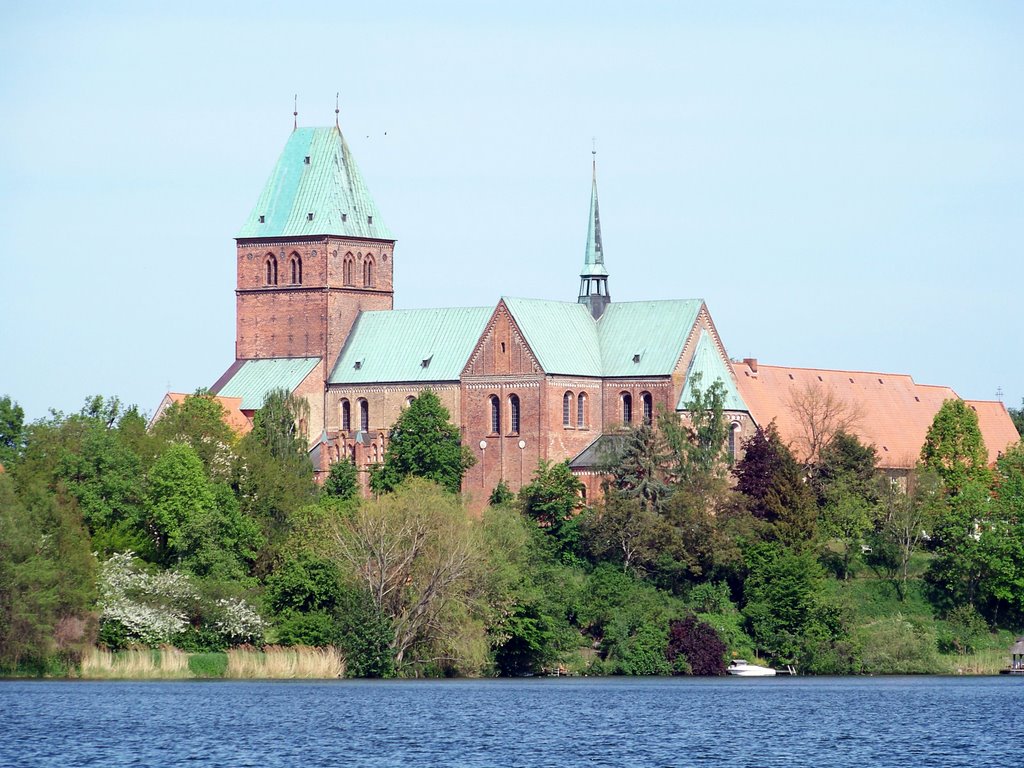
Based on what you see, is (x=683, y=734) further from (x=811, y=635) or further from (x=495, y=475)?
(x=495, y=475)

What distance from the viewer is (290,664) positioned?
78.5m

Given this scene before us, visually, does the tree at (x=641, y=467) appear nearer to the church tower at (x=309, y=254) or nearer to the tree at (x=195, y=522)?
the tree at (x=195, y=522)

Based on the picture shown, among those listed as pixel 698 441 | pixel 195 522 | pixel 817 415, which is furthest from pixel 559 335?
pixel 195 522

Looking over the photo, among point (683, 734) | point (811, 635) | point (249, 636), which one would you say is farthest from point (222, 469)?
point (683, 734)

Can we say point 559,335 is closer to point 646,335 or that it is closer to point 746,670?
point 646,335

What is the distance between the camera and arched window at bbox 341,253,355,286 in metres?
112

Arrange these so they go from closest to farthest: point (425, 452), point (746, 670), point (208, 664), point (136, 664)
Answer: point (136, 664) < point (208, 664) < point (746, 670) < point (425, 452)

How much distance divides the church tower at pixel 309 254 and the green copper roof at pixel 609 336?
9.69 metres

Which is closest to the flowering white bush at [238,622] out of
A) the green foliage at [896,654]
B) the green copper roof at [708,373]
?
the green foliage at [896,654]

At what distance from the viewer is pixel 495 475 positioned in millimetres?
103875

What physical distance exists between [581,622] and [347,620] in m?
11.6

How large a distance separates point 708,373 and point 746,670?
20.4 meters

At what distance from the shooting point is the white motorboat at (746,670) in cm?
8600

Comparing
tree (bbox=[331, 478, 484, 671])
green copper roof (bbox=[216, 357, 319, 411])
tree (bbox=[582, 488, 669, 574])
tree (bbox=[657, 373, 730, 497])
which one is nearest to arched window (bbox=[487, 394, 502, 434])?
tree (bbox=[657, 373, 730, 497])
